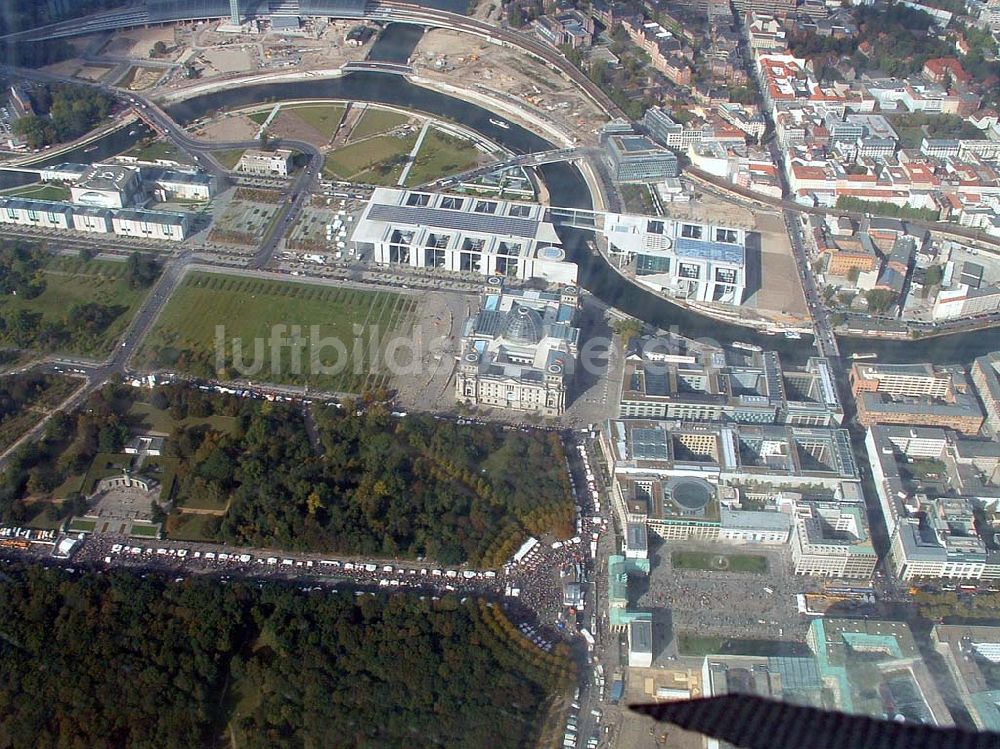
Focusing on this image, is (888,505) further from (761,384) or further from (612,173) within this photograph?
(612,173)

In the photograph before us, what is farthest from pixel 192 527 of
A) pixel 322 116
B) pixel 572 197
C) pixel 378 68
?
pixel 378 68

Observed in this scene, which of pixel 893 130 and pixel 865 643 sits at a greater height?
pixel 893 130

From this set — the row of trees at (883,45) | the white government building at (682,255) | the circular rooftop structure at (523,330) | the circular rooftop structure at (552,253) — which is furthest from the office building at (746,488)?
the row of trees at (883,45)

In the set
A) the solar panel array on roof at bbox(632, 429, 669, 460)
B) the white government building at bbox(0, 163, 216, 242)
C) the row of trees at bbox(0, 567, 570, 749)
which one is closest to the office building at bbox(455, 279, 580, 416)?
the solar panel array on roof at bbox(632, 429, 669, 460)

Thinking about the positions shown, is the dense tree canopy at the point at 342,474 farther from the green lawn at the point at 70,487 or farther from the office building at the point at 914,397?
the office building at the point at 914,397

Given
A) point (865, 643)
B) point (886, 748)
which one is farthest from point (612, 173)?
point (886, 748)

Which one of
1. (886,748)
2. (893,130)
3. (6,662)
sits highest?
(886,748)
